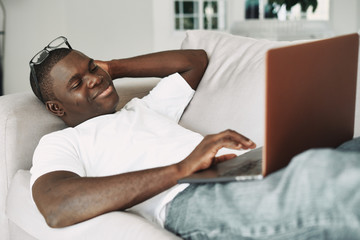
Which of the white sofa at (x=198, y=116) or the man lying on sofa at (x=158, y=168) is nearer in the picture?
the man lying on sofa at (x=158, y=168)

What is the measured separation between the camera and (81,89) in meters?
1.53

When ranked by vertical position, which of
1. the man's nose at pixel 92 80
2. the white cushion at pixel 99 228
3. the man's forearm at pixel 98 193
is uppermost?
the man's nose at pixel 92 80

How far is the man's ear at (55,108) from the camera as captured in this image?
1.57 m

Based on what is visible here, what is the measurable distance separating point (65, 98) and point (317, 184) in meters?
0.94

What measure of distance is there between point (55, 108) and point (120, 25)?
10.3 feet

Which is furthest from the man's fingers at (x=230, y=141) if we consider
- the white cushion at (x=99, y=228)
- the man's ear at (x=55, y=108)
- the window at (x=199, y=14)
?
the window at (x=199, y=14)

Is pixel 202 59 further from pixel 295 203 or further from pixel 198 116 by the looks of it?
pixel 295 203

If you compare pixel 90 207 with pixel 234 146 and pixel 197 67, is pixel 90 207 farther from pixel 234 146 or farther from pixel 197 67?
pixel 197 67

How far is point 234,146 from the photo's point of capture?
1117 mm

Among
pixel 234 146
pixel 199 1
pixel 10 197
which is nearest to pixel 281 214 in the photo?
pixel 234 146

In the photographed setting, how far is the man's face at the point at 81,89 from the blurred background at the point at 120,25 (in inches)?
113

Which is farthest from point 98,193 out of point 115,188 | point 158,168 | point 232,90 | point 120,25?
point 120,25

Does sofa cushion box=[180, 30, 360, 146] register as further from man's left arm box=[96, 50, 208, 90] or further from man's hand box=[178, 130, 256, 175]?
man's hand box=[178, 130, 256, 175]

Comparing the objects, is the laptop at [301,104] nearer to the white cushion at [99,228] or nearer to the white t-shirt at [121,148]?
the white cushion at [99,228]
